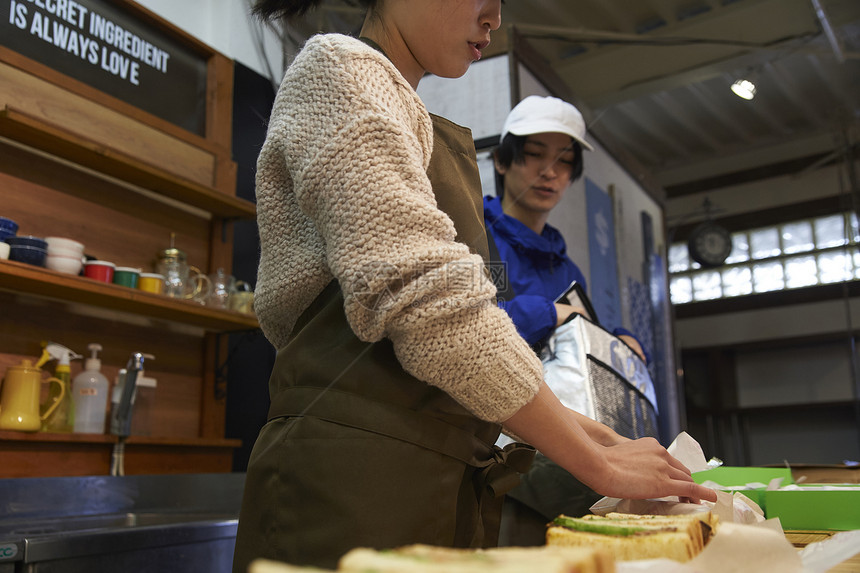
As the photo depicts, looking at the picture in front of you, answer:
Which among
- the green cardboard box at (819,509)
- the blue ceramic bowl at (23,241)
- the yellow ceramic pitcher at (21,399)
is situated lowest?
the green cardboard box at (819,509)

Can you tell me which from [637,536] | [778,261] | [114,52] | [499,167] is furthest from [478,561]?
[778,261]

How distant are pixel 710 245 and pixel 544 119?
274 inches

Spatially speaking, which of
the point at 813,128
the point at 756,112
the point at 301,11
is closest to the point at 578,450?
the point at 301,11

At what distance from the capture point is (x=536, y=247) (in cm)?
177

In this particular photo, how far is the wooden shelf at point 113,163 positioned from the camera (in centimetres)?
214

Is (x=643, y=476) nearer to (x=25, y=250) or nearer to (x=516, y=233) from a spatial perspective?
(x=516, y=233)

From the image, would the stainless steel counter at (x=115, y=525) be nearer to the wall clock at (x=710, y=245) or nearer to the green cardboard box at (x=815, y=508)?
the green cardboard box at (x=815, y=508)

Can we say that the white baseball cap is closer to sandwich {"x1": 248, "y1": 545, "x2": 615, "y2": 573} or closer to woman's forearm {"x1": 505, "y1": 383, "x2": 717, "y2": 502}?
woman's forearm {"x1": 505, "y1": 383, "x2": 717, "y2": 502}

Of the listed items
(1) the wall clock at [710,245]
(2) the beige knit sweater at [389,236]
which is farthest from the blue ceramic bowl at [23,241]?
(1) the wall clock at [710,245]

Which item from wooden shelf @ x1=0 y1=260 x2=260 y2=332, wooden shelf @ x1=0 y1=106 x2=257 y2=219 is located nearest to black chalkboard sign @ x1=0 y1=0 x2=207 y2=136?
wooden shelf @ x1=0 y1=106 x2=257 y2=219

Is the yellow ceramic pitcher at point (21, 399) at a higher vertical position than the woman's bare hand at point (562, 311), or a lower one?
lower

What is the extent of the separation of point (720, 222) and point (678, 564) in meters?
8.96

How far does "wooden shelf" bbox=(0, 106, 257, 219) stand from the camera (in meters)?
2.14

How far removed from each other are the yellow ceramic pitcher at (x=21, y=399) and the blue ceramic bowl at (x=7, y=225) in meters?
0.39
